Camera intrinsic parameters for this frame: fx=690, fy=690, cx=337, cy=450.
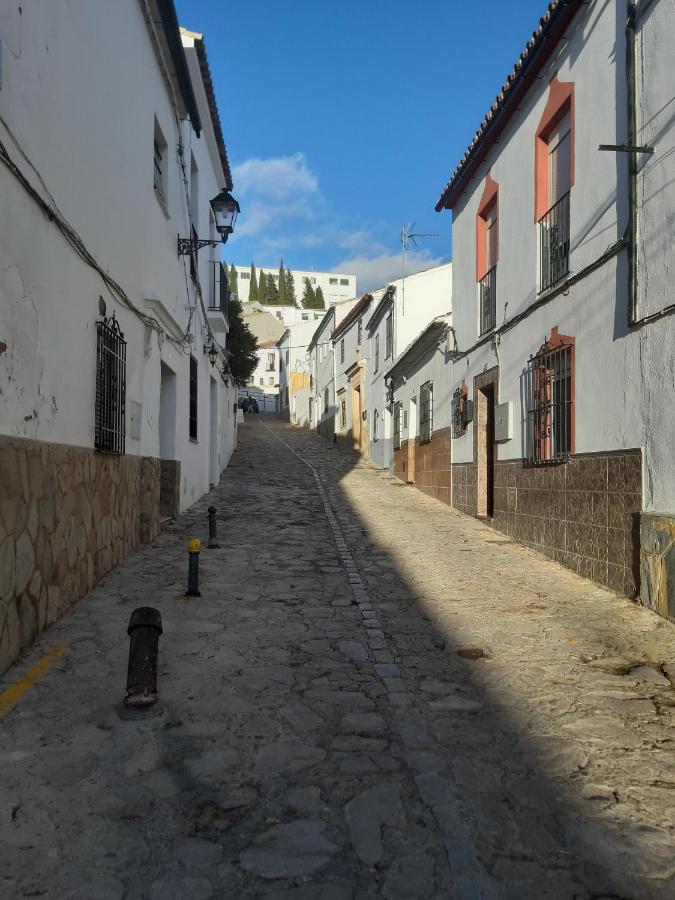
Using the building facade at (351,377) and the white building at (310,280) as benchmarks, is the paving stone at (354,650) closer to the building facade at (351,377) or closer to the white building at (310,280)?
the building facade at (351,377)

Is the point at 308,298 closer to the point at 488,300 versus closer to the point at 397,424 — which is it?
the point at 397,424

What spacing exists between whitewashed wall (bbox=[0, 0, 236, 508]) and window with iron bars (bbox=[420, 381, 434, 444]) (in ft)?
20.8

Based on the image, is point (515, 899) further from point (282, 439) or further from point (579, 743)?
point (282, 439)

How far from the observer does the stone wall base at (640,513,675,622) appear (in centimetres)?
526

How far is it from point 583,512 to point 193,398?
293 inches

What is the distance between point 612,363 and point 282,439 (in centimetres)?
2480

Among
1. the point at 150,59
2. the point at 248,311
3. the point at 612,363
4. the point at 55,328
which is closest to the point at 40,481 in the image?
the point at 55,328

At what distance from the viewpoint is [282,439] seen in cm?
3064

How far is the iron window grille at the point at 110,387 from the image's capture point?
20.1 ft

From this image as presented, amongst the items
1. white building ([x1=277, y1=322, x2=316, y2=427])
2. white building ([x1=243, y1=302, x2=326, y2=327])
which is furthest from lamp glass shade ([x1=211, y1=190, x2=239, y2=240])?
white building ([x1=243, y1=302, x2=326, y2=327])

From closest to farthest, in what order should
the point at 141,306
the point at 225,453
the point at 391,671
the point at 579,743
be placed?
the point at 579,743
the point at 391,671
the point at 141,306
the point at 225,453


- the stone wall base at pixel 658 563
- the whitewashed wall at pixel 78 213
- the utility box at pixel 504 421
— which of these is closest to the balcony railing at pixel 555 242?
the utility box at pixel 504 421

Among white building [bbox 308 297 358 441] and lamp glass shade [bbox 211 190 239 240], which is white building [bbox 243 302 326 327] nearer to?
white building [bbox 308 297 358 441]

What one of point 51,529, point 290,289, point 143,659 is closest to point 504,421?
point 51,529
